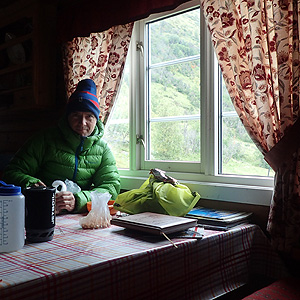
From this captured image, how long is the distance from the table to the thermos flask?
0.04 m

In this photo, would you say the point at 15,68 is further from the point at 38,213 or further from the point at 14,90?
the point at 38,213

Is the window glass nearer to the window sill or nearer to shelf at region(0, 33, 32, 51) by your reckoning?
the window sill

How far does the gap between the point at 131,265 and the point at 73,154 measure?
118cm

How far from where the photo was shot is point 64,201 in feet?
5.39

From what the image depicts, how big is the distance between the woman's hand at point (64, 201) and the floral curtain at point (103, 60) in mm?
933

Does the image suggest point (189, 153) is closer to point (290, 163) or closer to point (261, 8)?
point (290, 163)

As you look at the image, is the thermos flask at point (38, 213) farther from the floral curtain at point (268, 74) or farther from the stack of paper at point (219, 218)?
the floral curtain at point (268, 74)

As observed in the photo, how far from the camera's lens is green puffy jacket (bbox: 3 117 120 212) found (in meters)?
2.07

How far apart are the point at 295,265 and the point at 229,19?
1.16 meters

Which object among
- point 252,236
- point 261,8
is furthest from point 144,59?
point 252,236

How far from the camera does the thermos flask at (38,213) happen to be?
3.71 ft

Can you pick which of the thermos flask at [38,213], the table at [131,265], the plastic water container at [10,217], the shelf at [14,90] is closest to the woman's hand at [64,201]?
the table at [131,265]

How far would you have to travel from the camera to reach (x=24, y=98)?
291cm

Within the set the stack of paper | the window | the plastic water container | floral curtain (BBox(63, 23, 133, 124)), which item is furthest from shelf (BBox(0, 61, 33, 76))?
the plastic water container
